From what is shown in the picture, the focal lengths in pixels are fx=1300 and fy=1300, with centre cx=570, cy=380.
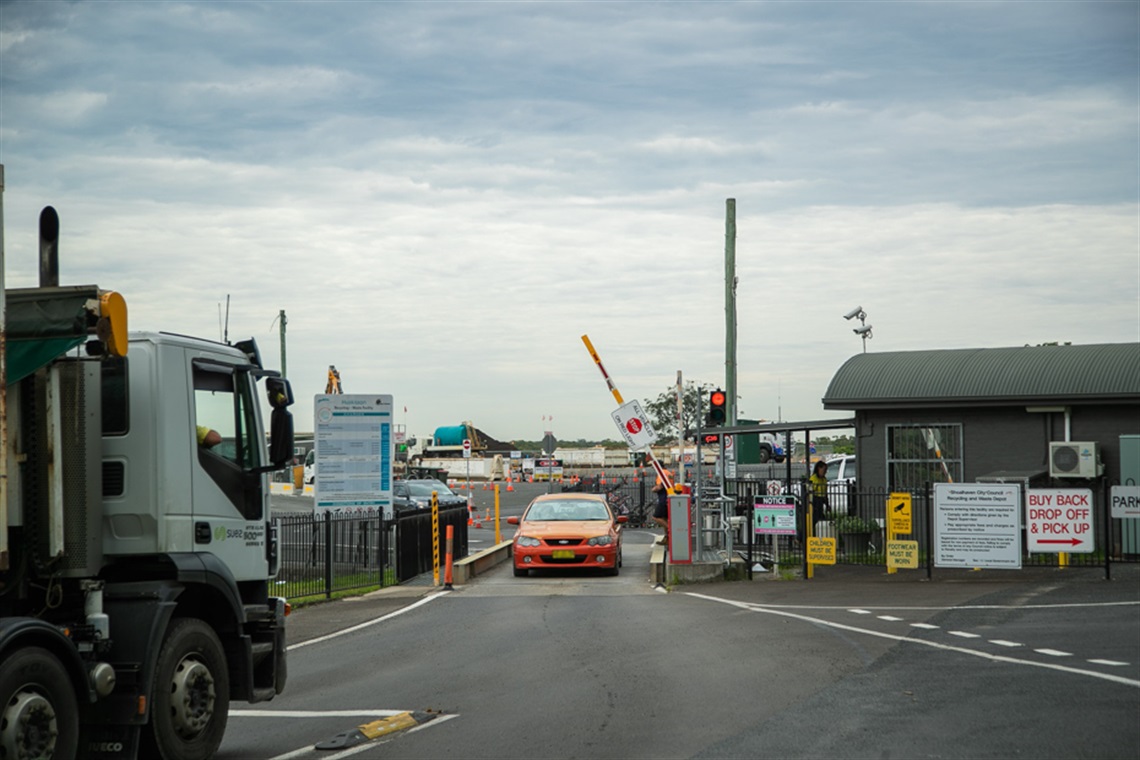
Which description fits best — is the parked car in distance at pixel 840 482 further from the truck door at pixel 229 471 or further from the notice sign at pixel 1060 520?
the truck door at pixel 229 471

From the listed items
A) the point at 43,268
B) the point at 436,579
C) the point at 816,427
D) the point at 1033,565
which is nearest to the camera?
the point at 43,268

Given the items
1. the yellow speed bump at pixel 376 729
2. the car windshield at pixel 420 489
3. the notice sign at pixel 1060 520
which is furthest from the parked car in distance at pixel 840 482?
the yellow speed bump at pixel 376 729

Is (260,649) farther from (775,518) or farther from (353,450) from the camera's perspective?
(353,450)

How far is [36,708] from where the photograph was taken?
22.4 ft

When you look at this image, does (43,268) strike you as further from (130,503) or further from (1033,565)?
(1033,565)

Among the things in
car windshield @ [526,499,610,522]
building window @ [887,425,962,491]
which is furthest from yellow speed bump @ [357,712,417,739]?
building window @ [887,425,962,491]

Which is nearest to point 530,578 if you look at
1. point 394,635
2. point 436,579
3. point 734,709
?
point 436,579

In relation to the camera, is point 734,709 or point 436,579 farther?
point 436,579

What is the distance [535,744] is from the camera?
28.9 ft

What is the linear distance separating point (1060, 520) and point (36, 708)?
1656 cm

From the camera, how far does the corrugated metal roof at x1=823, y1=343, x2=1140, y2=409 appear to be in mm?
23578

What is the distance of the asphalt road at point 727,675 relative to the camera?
8.79 metres

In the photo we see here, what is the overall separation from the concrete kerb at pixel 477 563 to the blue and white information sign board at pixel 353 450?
5.83 ft

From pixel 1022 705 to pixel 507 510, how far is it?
123ft
